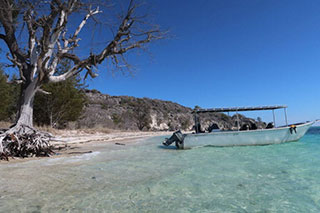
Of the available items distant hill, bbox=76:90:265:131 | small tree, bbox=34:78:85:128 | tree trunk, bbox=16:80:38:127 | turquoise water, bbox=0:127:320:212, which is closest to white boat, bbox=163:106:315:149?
turquoise water, bbox=0:127:320:212

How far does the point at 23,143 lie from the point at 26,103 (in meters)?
1.73

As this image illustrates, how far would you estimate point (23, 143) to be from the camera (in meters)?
7.09

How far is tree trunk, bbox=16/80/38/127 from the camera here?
7.71m

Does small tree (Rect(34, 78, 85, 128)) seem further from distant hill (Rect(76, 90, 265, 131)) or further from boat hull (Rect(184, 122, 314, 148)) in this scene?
boat hull (Rect(184, 122, 314, 148))

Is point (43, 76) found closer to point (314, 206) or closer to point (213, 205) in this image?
point (213, 205)

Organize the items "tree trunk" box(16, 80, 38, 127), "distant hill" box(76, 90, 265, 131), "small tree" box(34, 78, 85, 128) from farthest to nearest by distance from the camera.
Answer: "distant hill" box(76, 90, 265, 131) < "small tree" box(34, 78, 85, 128) < "tree trunk" box(16, 80, 38, 127)

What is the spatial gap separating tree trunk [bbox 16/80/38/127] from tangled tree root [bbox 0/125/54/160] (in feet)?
1.09

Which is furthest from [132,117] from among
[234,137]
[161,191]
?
[161,191]

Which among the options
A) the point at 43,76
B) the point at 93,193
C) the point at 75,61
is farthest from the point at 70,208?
the point at 75,61

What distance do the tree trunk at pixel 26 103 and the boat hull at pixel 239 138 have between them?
7.22m

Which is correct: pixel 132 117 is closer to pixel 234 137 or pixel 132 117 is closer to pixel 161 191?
pixel 234 137

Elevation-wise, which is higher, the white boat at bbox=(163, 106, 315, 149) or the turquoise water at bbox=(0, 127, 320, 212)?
the white boat at bbox=(163, 106, 315, 149)

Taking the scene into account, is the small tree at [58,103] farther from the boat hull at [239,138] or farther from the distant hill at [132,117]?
the boat hull at [239,138]

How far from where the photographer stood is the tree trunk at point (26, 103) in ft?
25.3
